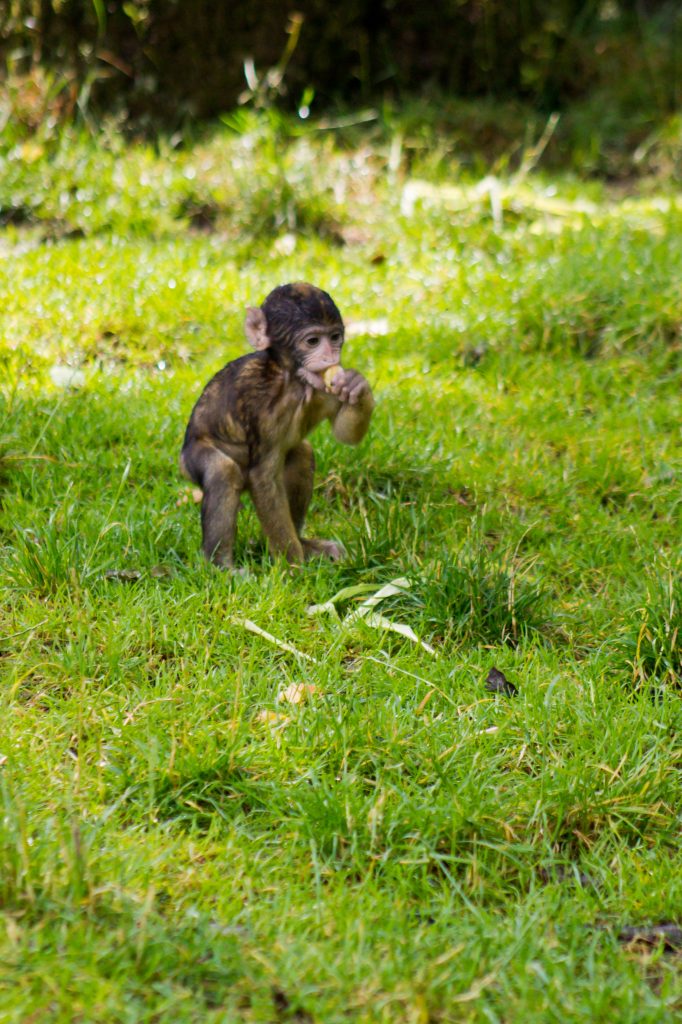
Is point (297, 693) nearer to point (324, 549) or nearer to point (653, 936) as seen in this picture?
point (324, 549)

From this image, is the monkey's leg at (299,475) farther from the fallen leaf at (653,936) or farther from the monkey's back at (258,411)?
the fallen leaf at (653,936)

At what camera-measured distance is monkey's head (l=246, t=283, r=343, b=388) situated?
4195 mm

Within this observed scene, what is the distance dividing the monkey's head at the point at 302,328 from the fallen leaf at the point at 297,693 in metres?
1.09

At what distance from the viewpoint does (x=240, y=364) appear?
4.48 m

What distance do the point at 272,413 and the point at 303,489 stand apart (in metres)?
0.42

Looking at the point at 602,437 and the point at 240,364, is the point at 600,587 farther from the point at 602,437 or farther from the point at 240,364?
the point at 240,364

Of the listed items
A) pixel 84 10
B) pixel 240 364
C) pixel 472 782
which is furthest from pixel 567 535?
pixel 84 10

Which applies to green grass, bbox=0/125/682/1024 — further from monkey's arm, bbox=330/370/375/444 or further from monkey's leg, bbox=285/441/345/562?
monkey's arm, bbox=330/370/375/444

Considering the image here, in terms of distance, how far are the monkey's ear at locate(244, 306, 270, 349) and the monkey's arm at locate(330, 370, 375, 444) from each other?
0.33 m

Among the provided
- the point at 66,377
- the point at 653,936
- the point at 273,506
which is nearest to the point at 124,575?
the point at 273,506

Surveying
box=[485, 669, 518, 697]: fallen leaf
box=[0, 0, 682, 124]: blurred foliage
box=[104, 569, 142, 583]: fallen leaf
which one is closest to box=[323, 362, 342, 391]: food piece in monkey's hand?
box=[104, 569, 142, 583]: fallen leaf

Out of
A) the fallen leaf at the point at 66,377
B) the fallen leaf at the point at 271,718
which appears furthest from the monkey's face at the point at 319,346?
the fallen leaf at the point at 66,377

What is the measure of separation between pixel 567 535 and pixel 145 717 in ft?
7.35

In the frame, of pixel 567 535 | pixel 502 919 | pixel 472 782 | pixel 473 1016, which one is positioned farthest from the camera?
pixel 567 535
